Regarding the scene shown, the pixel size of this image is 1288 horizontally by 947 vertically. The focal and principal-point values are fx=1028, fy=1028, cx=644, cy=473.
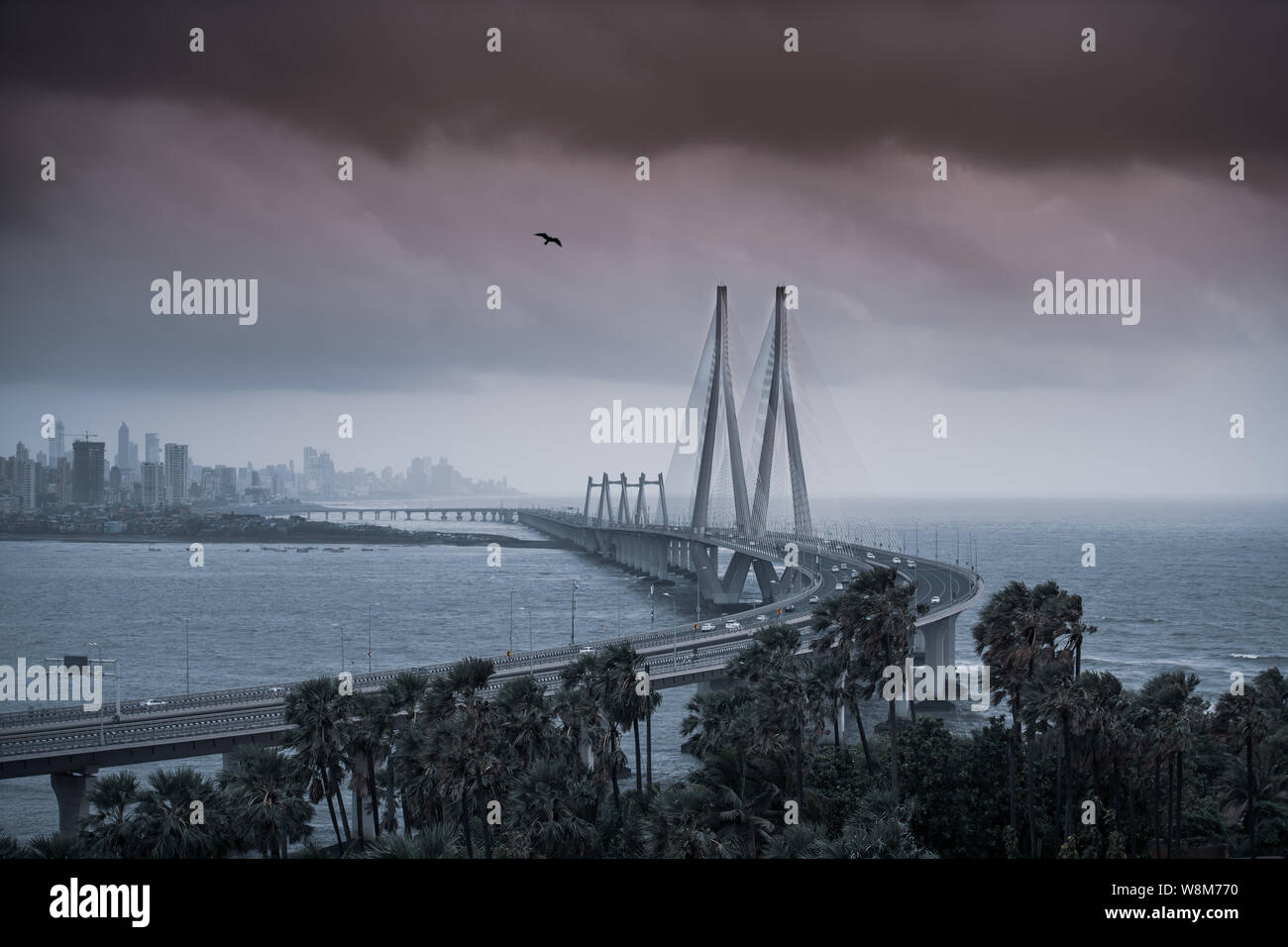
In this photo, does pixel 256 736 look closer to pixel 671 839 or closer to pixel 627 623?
pixel 671 839

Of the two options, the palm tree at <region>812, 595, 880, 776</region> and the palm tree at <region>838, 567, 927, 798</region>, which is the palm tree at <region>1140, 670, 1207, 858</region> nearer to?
the palm tree at <region>838, 567, 927, 798</region>

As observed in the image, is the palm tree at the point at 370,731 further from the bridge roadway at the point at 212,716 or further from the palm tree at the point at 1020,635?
the palm tree at the point at 1020,635

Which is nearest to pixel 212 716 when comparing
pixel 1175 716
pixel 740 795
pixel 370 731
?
pixel 370 731

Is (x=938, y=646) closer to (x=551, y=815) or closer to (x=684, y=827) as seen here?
(x=684, y=827)

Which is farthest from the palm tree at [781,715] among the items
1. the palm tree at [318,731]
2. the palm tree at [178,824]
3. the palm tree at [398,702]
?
the palm tree at [178,824]

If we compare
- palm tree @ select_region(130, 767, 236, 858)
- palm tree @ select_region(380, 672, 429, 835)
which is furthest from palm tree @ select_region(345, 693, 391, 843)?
palm tree @ select_region(130, 767, 236, 858)
